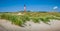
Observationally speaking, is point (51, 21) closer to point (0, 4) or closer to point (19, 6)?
point (19, 6)

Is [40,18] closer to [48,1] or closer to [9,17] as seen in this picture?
[48,1]

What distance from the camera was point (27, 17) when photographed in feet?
6.98

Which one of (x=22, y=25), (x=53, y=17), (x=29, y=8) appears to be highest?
(x=29, y=8)

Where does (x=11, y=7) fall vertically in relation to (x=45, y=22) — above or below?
above

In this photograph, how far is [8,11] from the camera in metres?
2.16

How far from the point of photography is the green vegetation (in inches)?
80.5

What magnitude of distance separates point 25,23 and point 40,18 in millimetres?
308

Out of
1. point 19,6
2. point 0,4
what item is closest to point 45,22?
point 19,6

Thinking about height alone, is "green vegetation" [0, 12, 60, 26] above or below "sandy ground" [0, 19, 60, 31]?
above

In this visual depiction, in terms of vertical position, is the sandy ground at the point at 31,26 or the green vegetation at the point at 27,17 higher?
the green vegetation at the point at 27,17

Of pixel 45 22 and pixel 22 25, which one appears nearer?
pixel 22 25

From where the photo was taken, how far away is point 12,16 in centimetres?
209

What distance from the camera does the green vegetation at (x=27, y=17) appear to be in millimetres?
2045

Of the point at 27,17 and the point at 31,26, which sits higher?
the point at 27,17
